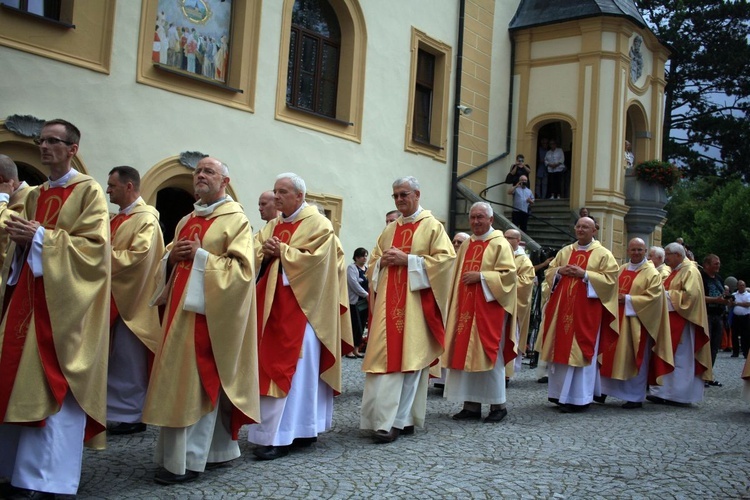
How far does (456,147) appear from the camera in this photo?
17734 mm

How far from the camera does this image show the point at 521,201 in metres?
18.4

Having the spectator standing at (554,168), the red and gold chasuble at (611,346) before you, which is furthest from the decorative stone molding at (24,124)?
the spectator standing at (554,168)

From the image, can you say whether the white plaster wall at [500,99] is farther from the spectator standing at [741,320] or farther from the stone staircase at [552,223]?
the spectator standing at [741,320]

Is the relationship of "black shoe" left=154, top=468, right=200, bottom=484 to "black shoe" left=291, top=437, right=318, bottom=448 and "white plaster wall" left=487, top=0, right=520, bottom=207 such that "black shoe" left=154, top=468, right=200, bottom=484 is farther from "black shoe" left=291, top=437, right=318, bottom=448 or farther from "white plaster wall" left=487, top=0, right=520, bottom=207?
"white plaster wall" left=487, top=0, right=520, bottom=207

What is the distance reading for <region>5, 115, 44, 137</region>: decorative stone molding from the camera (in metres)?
9.64

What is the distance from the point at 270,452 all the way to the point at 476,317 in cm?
270

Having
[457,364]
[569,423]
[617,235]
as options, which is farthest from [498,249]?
[617,235]

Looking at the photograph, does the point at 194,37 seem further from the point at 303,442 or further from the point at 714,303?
the point at 714,303

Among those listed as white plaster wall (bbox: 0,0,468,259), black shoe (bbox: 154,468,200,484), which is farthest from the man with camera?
black shoe (bbox: 154,468,200,484)

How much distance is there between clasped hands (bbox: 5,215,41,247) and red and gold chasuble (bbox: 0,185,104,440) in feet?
0.66

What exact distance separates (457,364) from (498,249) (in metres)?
1.17

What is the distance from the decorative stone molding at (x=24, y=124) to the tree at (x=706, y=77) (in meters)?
28.9

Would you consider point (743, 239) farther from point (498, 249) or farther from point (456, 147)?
point (498, 249)

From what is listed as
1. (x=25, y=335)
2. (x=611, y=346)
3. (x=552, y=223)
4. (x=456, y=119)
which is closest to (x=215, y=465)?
(x=25, y=335)
